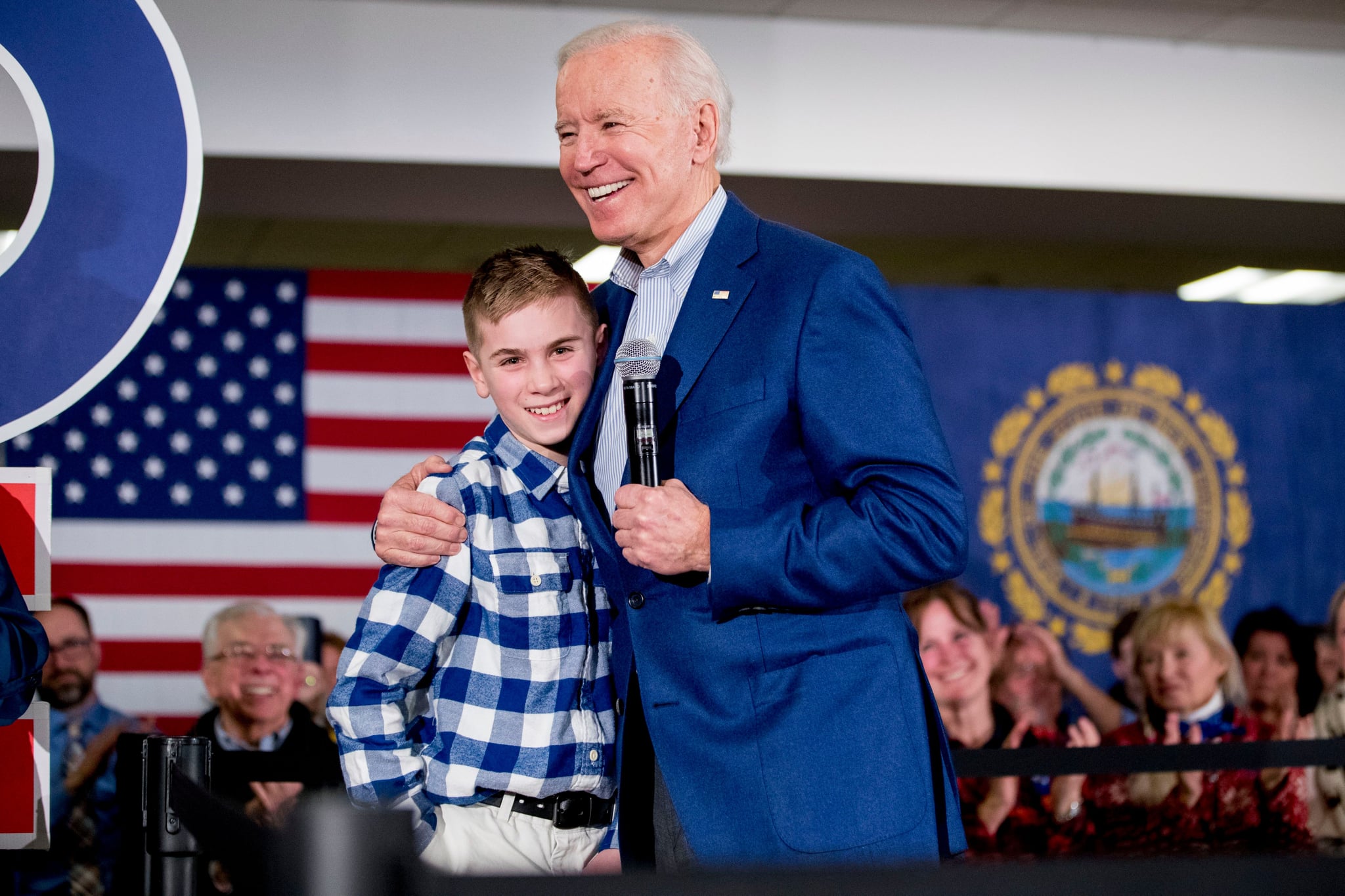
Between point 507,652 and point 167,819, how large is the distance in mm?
417

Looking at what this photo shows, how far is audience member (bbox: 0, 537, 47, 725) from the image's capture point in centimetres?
160

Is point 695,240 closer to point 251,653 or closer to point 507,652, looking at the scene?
point 507,652

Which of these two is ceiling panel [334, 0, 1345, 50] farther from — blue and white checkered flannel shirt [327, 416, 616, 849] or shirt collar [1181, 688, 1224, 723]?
blue and white checkered flannel shirt [327, 416, 616, 849]

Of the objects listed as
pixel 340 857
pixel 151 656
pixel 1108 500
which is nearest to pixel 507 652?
pixel 340 857

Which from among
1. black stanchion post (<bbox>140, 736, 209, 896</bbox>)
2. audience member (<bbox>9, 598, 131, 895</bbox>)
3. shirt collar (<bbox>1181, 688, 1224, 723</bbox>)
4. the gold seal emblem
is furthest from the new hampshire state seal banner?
black stanchion post (<bbox>140, 736, 209, 896</bbox>)

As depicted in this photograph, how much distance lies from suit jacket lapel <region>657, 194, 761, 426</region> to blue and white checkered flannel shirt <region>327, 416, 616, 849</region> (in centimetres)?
22

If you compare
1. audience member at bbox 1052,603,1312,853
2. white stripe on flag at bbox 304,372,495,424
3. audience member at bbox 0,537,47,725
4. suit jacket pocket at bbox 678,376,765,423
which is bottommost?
audience member at bbox 1052,603,1312,853

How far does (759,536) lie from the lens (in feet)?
4.38

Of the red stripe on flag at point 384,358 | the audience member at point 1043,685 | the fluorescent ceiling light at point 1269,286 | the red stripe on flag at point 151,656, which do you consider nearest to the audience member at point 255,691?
the red stripe on flag at point 151,656

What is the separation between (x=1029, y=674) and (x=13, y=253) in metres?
3.92

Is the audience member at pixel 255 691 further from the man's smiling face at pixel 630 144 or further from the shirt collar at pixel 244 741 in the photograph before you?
the man's smiling face at pixel 630 144

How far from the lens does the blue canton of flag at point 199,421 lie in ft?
16.3

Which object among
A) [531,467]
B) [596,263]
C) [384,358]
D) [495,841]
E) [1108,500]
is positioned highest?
[596,263]

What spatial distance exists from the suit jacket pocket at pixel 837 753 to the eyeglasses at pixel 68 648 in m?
3.77
